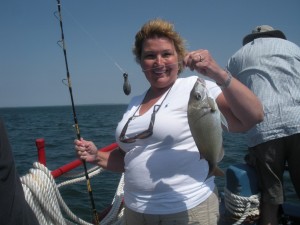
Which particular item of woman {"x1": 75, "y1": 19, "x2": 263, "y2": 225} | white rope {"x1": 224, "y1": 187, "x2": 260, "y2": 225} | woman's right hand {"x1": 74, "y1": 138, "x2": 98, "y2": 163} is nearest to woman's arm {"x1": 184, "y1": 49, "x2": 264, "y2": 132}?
woman {"x1": 75, "y1": 19, "x2": 263, "y2": 225}

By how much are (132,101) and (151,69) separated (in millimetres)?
442

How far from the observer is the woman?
2186mm

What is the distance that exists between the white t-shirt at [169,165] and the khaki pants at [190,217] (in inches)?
1.5

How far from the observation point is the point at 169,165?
2293 millimetres

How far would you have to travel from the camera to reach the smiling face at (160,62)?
249 centimetres

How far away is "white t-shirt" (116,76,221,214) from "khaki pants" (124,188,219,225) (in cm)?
4

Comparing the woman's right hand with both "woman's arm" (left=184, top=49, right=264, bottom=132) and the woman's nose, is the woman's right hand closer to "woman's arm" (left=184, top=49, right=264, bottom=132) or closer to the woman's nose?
the woman's nose

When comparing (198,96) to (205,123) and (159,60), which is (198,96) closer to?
(205,123)

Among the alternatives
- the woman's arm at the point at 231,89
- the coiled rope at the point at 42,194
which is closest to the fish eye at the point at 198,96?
the woman's arm at the point at 231,89

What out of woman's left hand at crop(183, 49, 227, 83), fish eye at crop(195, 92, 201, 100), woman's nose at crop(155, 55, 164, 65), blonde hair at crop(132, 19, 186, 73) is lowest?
fish eye at crop(195, 92, 201, 100)

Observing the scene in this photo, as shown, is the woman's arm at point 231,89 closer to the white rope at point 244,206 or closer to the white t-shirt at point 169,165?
the white t-shirt at point 169,165

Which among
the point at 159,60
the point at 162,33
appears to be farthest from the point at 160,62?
the point at 162,33

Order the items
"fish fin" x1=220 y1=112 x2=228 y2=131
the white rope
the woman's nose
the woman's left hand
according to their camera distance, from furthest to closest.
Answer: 1. the white rope
2. the woman's nose
3. "fish fin" x1=220 y1=112 x2=228 y2=131
4. the woman's left hand

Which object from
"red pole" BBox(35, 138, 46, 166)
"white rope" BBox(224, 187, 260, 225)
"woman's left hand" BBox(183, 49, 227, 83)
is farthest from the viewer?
"white rope" BBox(224, 187, 260, 225)
